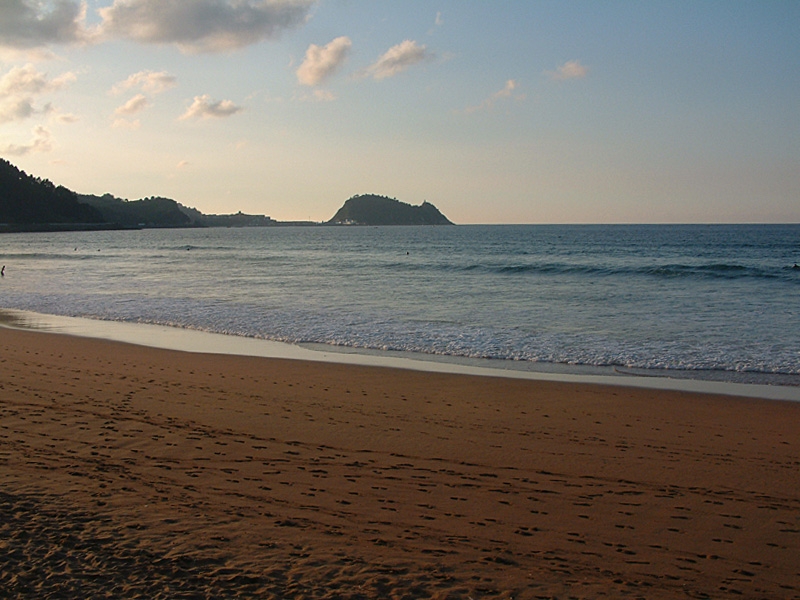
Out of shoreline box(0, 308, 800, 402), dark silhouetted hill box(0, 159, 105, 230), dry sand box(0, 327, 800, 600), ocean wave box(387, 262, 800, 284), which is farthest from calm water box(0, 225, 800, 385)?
dark silhouetted hill box(0, 159, 105, 230)

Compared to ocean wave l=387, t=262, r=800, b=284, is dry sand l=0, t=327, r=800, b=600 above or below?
below

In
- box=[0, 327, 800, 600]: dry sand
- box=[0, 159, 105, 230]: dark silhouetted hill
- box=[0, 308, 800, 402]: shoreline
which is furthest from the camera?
box=[0, 159, 105, 230]: dark silhouetted hill

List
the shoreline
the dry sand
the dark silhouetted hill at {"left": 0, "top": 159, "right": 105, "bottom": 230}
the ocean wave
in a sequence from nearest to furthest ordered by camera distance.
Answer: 1. the dry sand
2. the shoreline
3. the ocean wave
4. the dark silhouetted hill at {"left": 0, "top": 159, "right": 105, "bottom": 230}

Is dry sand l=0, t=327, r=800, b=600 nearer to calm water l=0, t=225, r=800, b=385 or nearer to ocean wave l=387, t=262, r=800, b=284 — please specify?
calm water l=0, t=225, r=800, b=385

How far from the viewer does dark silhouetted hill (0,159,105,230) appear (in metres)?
145

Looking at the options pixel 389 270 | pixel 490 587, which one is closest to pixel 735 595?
pixel 490 587

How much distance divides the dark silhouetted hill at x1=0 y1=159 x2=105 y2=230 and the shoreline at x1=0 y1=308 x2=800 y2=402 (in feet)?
460

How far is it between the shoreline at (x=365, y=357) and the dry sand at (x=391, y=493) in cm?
98

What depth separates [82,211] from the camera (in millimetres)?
168125

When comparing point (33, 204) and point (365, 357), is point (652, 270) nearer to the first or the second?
point (365, 357)

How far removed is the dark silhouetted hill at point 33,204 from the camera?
476 feet

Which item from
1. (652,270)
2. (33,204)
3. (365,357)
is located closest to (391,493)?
(365,357)

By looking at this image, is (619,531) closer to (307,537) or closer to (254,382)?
(307,537)

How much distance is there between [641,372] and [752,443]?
4390 mm
